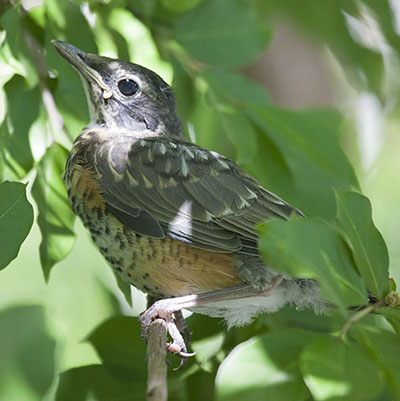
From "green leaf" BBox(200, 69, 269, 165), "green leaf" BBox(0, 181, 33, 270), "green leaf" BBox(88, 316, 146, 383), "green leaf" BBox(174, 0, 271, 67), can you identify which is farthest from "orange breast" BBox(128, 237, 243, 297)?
"green leaf" BBox(174, 0, 271, 67)

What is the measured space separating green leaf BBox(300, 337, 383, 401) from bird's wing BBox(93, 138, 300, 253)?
0.70m

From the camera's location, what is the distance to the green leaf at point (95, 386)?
2.15m

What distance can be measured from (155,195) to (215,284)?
367mm

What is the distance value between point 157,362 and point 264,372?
30 centimetres

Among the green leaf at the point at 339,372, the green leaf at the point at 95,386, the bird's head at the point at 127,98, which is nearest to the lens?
the green leaf at the point at 339,372

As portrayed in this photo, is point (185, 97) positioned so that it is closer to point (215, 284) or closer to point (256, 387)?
point (215, 284)

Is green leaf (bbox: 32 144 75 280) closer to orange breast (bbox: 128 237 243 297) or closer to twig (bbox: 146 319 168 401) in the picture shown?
orange breast (bbox: 128 237 243 297)

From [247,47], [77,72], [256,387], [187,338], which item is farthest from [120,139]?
[256,387]

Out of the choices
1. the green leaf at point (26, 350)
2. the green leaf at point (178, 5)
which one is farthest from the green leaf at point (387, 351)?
the green leaf at point (178, 5)

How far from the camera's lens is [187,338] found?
244 centimetres

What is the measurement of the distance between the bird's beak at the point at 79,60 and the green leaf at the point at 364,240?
3.54 ft

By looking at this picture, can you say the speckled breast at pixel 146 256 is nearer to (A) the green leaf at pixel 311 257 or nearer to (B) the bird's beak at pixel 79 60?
(B) the bird's beak at pixel 79 60

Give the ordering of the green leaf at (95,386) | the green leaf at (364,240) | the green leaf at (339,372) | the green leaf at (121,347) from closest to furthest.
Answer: the green leaf at (339,372)
the green leaf at (364,240)
the green leaf at (95,386)
the green leaf at (121,347)

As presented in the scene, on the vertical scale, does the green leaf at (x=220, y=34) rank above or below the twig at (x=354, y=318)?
above
